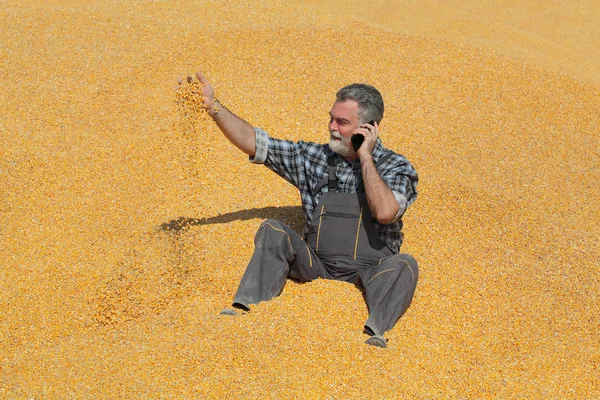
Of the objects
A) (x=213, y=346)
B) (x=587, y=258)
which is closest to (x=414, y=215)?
(x=587, y=258)

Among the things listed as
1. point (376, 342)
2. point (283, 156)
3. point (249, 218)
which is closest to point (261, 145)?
point (283, 156)

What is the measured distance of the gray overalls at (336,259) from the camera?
12.5ft

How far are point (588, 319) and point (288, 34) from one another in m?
3.73

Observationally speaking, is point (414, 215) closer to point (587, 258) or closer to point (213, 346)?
point (587, 258)

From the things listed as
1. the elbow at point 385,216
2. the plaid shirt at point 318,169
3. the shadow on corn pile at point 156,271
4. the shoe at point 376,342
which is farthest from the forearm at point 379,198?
the shadow on corn pile at point 156,271

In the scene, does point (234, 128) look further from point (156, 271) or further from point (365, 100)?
point (156, 271)

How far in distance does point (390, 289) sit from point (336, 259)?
Result: 0.37 m

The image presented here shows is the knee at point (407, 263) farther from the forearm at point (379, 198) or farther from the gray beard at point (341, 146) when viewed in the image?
the gray beard at point (341, 146)

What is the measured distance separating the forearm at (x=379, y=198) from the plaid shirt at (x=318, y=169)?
6.6 inches

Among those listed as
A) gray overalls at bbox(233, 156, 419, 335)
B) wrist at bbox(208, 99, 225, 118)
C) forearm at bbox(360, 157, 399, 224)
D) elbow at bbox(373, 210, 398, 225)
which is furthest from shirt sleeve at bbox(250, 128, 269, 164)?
elbow at bbox(373, 210, 398, 225)

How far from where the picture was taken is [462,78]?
256 inches

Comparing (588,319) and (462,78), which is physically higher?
(462,78)

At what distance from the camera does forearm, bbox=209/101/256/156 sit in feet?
13.5

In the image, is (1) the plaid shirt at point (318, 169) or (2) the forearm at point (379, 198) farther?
(1) the plaid shirt at point (318, 169)
